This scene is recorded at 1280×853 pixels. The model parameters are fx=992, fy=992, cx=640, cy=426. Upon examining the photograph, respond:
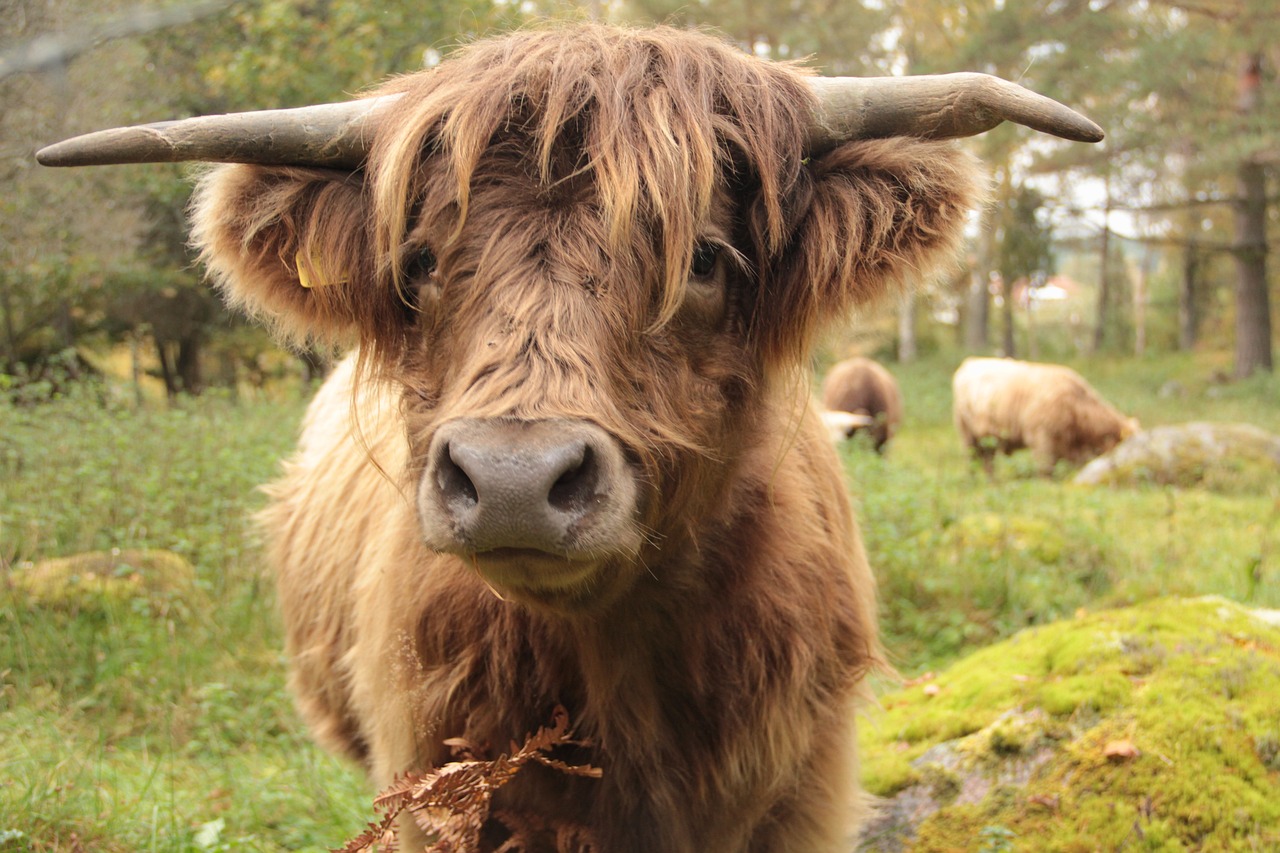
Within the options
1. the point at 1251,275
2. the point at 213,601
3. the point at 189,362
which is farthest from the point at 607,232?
the point at 1251,275

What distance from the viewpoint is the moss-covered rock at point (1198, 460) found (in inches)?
384

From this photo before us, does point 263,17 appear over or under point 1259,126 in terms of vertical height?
over

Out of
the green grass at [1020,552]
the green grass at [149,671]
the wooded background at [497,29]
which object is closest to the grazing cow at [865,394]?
the wooded background at [497,29]

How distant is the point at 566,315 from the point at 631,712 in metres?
0.98

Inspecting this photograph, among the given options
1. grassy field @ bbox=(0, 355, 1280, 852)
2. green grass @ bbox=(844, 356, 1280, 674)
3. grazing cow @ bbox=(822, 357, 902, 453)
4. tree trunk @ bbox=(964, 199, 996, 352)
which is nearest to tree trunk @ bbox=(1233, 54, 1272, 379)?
tree trunk @ bbox=(964, 199, 996, 352)

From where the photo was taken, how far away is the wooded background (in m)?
6.02

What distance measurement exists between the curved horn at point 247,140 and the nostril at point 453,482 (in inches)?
37.2

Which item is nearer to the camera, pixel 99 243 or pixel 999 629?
pixel 999 629

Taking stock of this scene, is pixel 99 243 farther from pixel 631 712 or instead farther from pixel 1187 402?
pixel 1187 402

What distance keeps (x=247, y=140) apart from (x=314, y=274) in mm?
358

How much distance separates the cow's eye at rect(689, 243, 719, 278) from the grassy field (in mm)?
2236

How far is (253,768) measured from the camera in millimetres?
3971

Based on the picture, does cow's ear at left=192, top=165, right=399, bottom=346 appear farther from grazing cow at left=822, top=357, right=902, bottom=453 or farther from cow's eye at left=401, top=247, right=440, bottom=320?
grazing cow at left=822, top=357, right=902, bottom=453

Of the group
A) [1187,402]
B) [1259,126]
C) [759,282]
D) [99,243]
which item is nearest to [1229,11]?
[1259,126]
